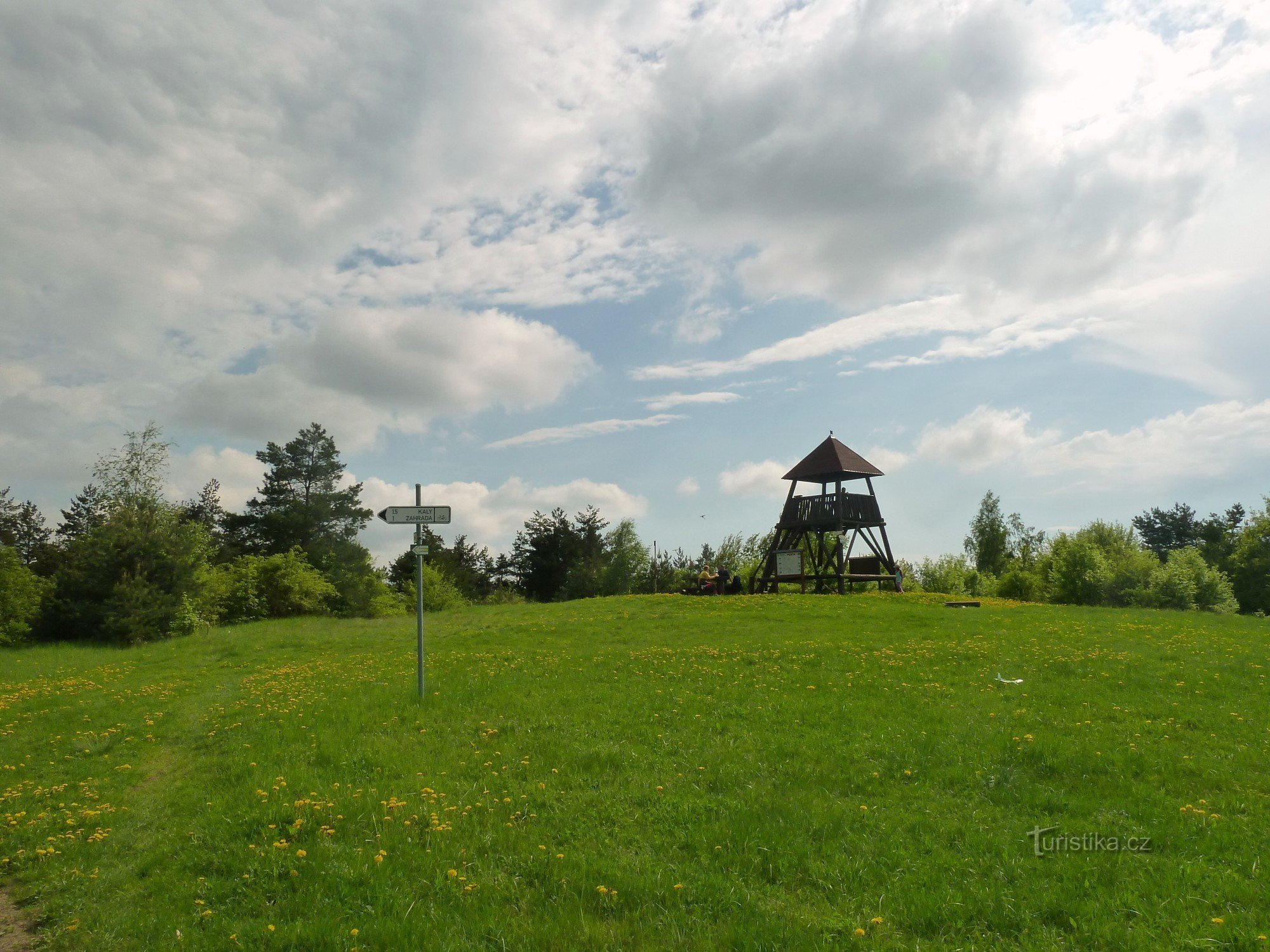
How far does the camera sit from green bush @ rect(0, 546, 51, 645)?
32906mm

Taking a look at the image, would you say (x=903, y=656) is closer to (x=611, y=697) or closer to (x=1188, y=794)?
(x=611, y=697)

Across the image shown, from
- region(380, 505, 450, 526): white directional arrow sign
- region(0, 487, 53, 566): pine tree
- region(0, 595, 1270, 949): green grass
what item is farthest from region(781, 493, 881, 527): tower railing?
region(0, 487, 53, 566): pine tree

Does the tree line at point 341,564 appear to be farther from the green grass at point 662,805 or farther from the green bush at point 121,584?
the green grass at point 662,805

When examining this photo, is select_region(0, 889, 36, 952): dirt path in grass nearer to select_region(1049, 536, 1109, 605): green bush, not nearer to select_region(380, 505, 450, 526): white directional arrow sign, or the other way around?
select_region(380, 505, 450, 526): white directional arrow sign

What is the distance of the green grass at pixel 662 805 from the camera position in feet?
20.2

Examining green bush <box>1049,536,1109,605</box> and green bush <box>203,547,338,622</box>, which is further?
green bush <box>203,547,338,622</box>

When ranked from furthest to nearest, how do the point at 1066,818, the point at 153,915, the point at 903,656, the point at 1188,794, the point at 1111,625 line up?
the point at 1111,625, the point at 903,656, the point at 1188,794, the point at 1066,818, the point at 153,915

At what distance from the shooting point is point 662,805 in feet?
28.7

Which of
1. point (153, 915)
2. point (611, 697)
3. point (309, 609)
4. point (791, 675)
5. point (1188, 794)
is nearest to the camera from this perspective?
point (153, 915)

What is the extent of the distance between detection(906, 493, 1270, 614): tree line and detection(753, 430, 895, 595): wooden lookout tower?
40.4ft

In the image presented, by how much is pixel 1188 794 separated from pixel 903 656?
31.1ft

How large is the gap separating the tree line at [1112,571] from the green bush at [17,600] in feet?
178

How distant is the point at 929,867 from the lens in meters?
6.96

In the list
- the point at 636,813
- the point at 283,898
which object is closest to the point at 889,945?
the point at 636,813
